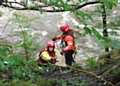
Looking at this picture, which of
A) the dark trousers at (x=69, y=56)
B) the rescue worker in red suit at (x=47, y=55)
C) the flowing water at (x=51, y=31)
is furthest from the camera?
the flowing water at (x=51, y=31)

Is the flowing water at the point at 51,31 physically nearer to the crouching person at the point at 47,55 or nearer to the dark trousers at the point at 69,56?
the dark trousers at the point at 69,56

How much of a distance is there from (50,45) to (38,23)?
35.7 ft

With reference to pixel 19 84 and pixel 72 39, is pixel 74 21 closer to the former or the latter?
pixel 72 39

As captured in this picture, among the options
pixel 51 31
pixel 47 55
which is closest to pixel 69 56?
pixel 47 55

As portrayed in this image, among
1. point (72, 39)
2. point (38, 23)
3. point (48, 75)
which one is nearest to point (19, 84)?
point (48, 75)

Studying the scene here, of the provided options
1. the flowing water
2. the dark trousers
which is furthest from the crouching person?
Result: the flowing water

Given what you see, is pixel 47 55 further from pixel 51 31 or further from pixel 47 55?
pixel 51 31

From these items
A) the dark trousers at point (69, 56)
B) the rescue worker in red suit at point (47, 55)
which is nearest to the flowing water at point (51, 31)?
the dark trousers at point (69, 56)

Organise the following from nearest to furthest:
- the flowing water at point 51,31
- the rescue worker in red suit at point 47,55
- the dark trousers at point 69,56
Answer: the rescue worker in red suit at point 47,55 → the dark trousers at point 69,56 → the flowing water at point 51,31

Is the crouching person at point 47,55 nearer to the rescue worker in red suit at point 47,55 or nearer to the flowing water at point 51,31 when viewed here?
the rescue worker in red suit at point 47,55

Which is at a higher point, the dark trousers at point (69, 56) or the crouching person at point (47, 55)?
the crouching person at point (47, 55)

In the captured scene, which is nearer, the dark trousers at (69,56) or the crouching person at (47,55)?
the crouching person at (47,55)

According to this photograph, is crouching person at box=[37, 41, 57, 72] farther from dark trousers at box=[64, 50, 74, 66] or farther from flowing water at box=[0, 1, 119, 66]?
flowing water at box=[0, 1, 119, 66]

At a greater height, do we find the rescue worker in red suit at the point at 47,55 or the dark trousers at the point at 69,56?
the rescue worker in red suit at the point at 47,55
